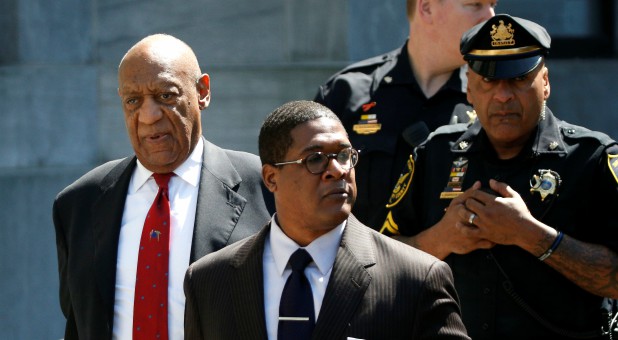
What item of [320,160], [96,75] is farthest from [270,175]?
[96,75]

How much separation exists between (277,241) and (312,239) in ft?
0.37

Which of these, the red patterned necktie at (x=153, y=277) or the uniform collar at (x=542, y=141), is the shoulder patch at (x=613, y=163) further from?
the red patterned necktie at (x=153, y=277)

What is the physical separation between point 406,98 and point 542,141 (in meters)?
1.35

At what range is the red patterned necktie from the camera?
177 inches

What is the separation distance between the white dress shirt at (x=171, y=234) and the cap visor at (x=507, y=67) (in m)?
1.17

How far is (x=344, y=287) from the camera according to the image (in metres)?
3.73

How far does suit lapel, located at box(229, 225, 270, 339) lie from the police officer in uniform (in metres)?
1.60

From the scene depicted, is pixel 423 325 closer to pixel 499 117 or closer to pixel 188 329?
pixel 188 329

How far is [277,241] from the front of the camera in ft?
12.8

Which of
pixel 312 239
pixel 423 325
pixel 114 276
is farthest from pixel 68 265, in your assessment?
pixel 423 325

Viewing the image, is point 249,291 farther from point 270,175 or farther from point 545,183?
point 545,183

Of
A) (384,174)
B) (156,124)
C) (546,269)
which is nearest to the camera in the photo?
(546,269)

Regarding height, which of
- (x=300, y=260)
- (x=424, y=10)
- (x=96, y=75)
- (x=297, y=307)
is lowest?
(x=297, y=307)

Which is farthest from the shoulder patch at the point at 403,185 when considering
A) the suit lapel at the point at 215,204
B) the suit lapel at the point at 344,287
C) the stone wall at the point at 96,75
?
the stone wall at the point at 96,75
